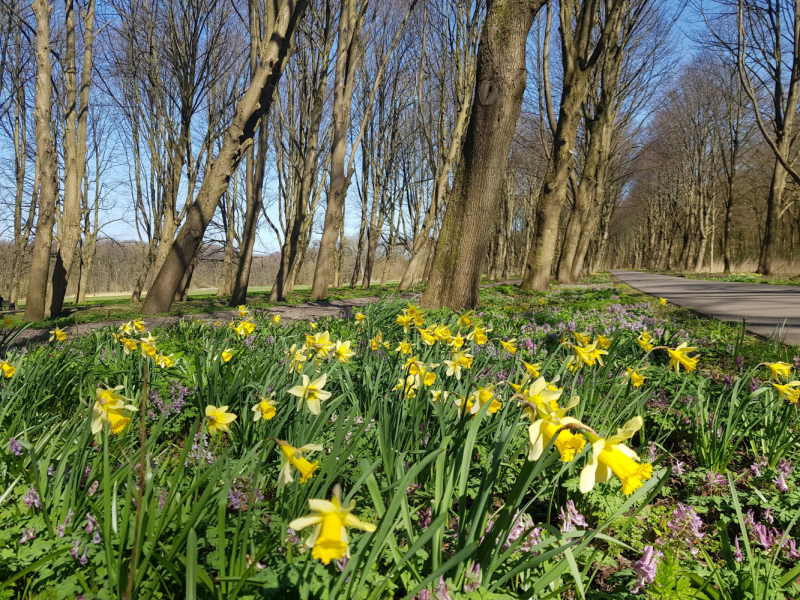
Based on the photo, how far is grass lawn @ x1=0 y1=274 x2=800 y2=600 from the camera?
903 millimetres

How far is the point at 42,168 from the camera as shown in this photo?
6.96 m

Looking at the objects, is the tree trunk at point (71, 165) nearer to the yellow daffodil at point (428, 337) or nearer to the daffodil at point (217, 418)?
the yellow daffodil at point (428, 337)

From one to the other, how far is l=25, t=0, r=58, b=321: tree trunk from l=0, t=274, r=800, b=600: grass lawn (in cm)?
595

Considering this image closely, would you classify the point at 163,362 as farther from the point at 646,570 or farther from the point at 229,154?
the point at 229,154

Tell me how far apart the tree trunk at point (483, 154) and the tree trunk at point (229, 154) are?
313 centimetres

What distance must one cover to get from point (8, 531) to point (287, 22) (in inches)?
287

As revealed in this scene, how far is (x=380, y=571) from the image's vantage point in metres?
1.11

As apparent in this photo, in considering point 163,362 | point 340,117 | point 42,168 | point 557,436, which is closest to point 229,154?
point 42,168

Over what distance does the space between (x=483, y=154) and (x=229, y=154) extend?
377cm

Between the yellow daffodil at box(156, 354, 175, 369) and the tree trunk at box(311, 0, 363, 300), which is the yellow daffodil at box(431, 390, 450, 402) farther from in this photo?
the tree trunk at box(311, 0, 363, 300)

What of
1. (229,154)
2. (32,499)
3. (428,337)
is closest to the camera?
(32,499)

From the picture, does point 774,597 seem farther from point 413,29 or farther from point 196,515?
point 413,29

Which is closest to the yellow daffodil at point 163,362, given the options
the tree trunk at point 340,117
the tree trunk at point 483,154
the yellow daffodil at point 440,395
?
the yellow daffodil at point 440,395

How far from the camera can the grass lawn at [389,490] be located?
0.90m
